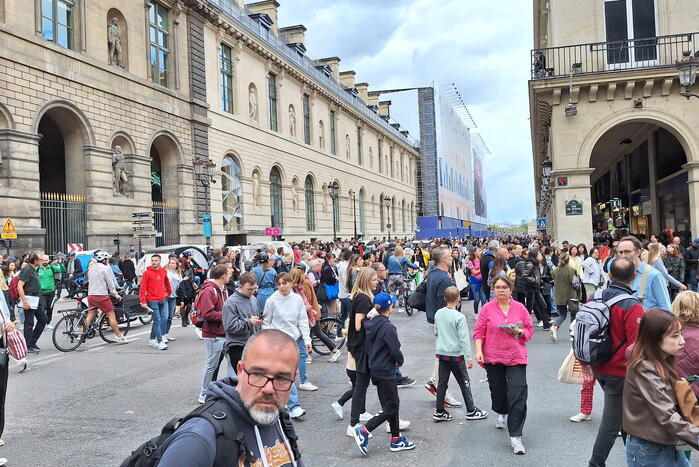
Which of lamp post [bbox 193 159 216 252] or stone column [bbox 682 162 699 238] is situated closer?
stone column [bbox 682 162 699 238]

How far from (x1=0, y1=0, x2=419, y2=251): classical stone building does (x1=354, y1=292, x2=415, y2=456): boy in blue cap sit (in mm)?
17276

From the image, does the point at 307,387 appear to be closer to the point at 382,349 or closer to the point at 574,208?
the point at 382,349

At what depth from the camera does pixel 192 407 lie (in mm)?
6742

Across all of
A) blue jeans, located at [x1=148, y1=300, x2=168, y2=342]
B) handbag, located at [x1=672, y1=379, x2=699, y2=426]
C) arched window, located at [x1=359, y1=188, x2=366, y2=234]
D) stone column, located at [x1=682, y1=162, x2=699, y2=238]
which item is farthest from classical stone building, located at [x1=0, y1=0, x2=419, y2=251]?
handbag, located at [x1=672, y1=379, x2=699, y2=426]

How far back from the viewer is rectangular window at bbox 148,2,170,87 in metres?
26.7

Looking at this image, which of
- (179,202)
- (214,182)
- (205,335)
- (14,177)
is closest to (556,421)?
(205,335)

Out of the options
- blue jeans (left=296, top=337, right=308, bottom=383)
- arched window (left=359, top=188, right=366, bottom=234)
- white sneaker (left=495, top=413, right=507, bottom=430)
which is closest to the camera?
white sneaker (left=495, top=413, right=507, bottom=430)

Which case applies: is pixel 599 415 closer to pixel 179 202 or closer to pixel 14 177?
pixel 14 177

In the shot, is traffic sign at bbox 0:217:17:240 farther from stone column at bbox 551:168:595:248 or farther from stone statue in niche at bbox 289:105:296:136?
stone statue in niche at bbox 289:105:296:136

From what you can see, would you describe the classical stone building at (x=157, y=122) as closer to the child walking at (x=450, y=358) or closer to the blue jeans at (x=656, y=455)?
the child walking at (x=450, y=358)

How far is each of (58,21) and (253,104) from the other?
15.5 metres

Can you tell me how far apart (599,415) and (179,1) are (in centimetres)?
2803

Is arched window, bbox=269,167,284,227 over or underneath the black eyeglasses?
over

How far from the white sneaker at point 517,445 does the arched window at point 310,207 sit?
3884 centimetres
